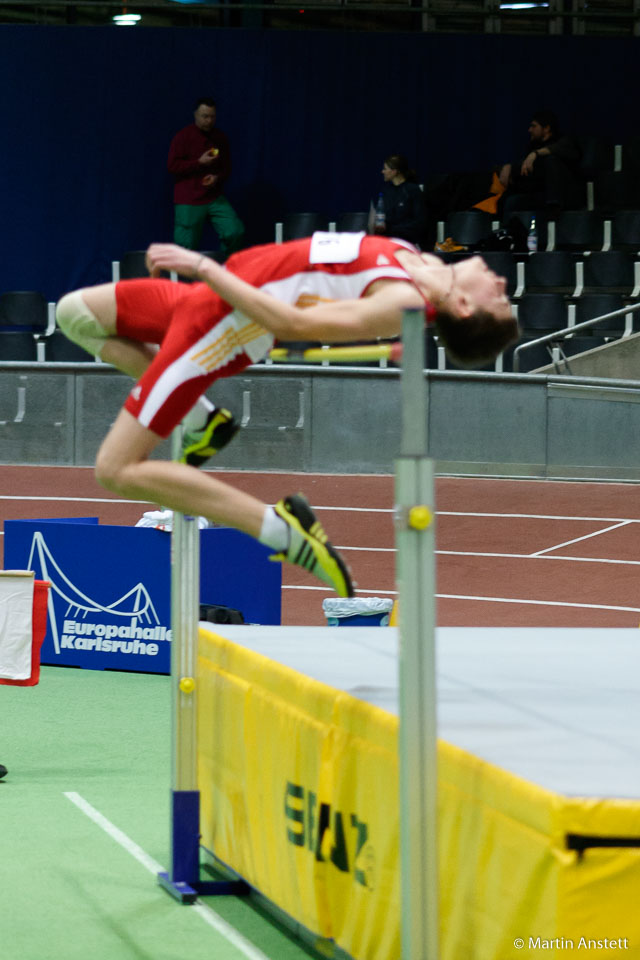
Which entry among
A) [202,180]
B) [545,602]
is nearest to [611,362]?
[202,180]

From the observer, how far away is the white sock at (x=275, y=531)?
344 cm

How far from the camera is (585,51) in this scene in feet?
49.7

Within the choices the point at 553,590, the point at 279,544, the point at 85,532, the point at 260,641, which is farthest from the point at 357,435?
the point at 279,544

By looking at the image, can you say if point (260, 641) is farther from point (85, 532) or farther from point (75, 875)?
point (85, 532)

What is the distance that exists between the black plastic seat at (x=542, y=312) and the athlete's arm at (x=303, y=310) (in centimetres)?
1027

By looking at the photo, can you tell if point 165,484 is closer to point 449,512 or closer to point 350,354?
point 350,354

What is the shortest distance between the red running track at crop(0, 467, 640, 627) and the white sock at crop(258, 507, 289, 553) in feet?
16.4

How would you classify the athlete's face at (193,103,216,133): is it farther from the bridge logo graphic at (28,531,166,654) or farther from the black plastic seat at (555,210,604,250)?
the bridge logo graphic at (28,531,166,654)

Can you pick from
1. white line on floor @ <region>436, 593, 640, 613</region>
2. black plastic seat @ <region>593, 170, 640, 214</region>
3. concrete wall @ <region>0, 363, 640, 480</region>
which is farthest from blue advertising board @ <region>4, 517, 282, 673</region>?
black plastic seat @ <region>593, 170, 640, 214</region>

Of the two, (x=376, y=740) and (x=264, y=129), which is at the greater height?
(x=264, y=129)

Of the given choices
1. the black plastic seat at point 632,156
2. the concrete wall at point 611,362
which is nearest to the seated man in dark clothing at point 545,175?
the black plastic seat at point 632,156

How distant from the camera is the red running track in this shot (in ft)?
29.0

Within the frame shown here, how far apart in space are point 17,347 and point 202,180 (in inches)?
98.6

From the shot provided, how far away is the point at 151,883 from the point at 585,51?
12738 millimetres
